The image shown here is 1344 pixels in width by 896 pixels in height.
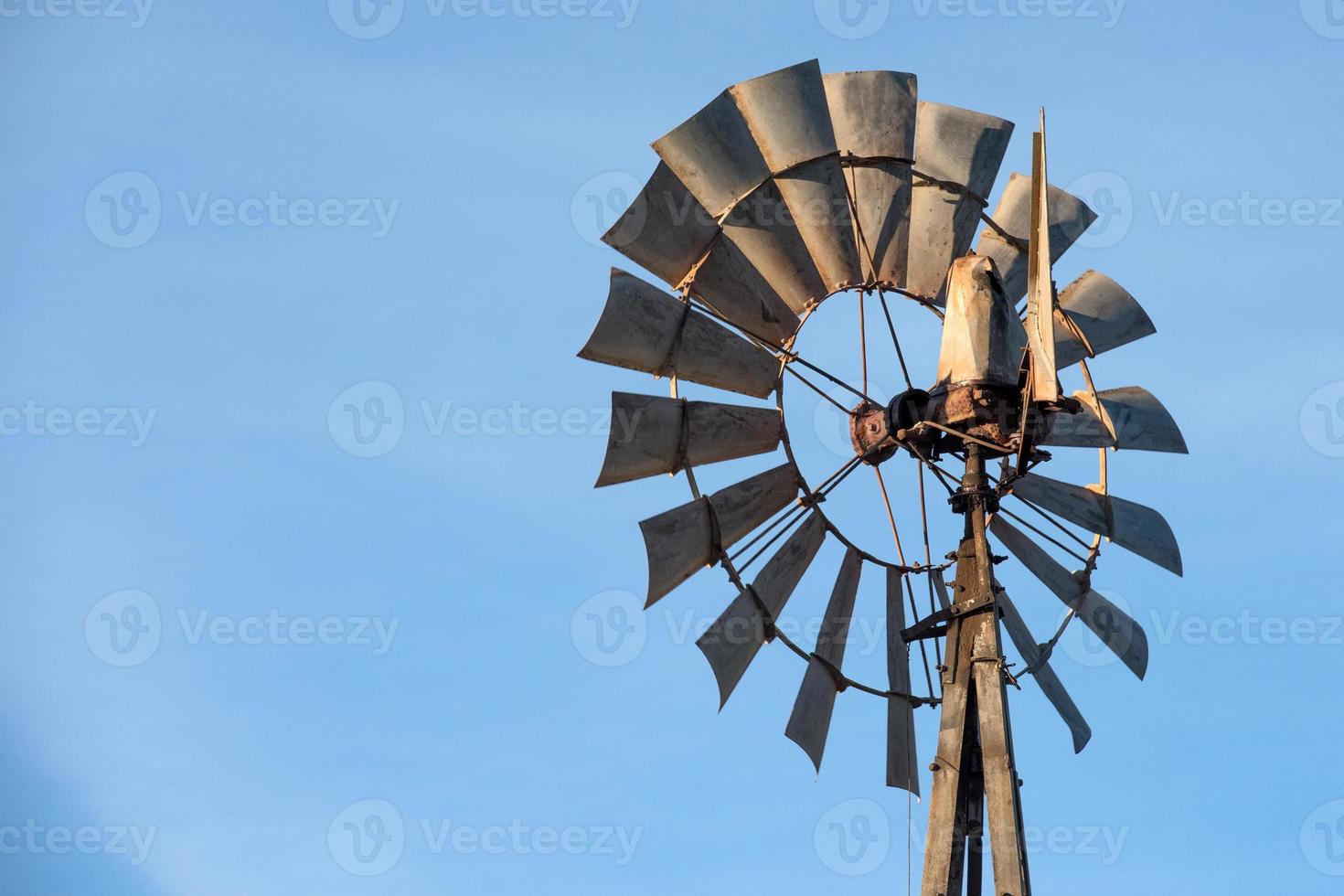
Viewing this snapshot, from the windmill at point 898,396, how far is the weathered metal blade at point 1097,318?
0.7 inches

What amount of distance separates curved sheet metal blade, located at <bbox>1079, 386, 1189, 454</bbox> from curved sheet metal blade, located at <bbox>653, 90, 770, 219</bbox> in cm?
312

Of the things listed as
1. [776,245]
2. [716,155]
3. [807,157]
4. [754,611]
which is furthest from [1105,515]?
[716,155]

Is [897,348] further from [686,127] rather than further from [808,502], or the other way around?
[686,127]

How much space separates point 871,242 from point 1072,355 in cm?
175

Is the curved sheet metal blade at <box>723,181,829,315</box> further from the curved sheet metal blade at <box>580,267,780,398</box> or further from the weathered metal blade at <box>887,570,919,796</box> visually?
the weathered metal blade at <box>887,570,919,796</box>

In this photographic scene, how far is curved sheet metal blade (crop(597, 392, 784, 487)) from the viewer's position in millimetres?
12742

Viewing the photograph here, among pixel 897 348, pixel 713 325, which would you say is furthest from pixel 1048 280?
pixel 713 325

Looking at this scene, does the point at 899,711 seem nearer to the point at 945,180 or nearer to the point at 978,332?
the point at 978,332

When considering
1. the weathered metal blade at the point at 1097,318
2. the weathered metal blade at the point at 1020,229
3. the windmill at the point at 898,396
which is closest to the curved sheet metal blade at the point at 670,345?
the windmill at the point at 898,396

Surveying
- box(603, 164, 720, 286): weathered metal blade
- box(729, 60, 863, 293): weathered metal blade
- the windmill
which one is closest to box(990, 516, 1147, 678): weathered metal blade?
the windmill

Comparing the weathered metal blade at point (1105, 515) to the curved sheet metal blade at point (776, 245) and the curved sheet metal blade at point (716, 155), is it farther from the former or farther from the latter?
the curved sheet metal blade at point (716, 155)

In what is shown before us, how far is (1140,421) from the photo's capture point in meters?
14.7

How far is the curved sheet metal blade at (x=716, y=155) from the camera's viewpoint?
13.2 meters

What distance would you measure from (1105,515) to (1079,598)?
0.61m
